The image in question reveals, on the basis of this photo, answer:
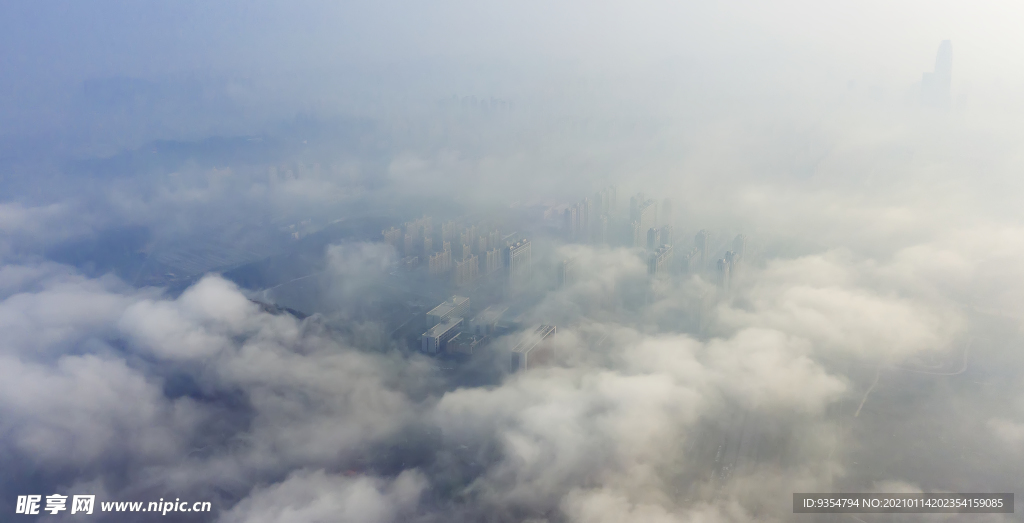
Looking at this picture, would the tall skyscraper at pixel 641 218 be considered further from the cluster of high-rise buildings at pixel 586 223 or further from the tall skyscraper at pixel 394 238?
the tall skyscraper at pixel 394 238

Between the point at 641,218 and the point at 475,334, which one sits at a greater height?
the point at 641,218

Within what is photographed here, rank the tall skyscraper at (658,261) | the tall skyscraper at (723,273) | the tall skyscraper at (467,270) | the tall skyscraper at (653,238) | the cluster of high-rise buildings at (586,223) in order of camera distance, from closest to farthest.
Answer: the tall skyscraper at (723,273)
the tall skyscraper at (658,261)
the tall skyscraper at (467,270)
the tall skyscraper at (653,238)
the cluster of high-rise buildings at (586,223)

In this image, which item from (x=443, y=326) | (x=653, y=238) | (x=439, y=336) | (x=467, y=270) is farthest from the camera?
(x=653, y=238)

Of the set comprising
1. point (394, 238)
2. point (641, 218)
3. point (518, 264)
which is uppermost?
point (641, 218)

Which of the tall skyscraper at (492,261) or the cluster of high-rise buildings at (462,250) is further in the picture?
the tall skyscraper at (492,261)

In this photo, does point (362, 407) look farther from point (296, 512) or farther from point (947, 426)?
point (947, 426)

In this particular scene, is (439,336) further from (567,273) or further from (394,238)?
(394,238)

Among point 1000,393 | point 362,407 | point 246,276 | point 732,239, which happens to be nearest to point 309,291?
point 246,276

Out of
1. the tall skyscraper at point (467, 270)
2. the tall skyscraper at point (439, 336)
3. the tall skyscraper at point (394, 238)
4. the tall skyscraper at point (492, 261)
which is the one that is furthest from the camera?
the tall skyscraper at point (394, 238)

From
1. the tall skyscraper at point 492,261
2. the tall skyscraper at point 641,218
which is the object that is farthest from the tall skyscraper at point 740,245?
the tall skyscraper at point 492,261

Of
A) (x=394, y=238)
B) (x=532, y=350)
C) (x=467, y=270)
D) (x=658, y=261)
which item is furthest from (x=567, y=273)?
(x=394, y=238)

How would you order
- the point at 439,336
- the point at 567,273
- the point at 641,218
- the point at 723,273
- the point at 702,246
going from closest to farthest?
the point at 439,336 < the point at 723,273 < the point at 567,273 < the point at 702,246 < the point at 641,218
